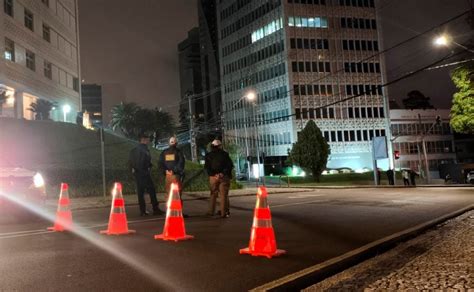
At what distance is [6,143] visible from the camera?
2788 cm

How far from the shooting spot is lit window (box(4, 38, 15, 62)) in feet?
109

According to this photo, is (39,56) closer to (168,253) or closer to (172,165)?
(172,165)

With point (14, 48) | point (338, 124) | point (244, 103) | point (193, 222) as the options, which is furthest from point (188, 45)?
point (193, 222)

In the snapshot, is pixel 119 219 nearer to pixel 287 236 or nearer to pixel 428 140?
pixel 287 236

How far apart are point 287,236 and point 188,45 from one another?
146 meters

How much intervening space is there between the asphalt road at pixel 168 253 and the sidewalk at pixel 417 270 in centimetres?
53

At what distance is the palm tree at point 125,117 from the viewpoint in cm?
8412

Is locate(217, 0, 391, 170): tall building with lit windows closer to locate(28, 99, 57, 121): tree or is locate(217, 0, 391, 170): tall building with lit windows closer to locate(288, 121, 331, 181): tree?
locate(288, 121, 331, 181): tree

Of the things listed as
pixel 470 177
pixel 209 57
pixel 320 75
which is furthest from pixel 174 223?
pixel 209 57

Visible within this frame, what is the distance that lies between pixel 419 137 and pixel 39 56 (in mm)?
61703

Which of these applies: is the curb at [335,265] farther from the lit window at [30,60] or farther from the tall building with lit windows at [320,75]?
the tall building with lit windows at [320,75]

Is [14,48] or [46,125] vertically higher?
[14,48]

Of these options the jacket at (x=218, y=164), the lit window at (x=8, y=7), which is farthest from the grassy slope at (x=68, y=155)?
the jacket at (x=218, y=164)

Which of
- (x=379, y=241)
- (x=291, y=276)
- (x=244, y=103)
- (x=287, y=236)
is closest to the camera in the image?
(x=291, y=276)
